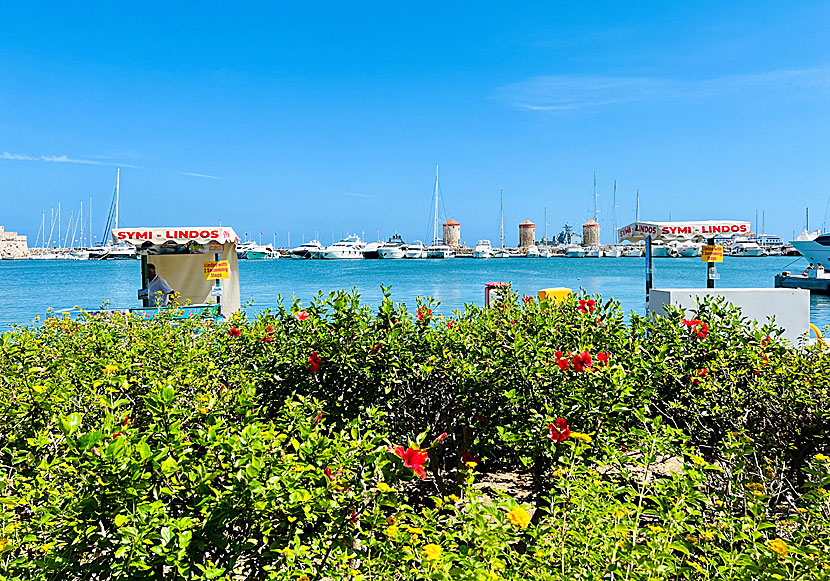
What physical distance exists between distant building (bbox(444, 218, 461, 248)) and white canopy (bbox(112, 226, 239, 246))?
13947cm

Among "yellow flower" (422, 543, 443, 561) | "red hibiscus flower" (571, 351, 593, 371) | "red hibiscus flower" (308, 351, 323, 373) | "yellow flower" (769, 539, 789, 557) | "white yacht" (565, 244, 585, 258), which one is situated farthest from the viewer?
"white yacht" (565, 244, 585, 258)

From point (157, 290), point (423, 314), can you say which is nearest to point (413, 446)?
point (423, 314)

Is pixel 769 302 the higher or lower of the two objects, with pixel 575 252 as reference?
lower

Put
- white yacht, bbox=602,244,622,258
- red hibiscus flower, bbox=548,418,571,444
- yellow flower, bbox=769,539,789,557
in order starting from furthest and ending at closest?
white yacht, bbox=602,244,622,258, red hibiscus flower, bbox=548,418,571,444, yellow flower, bbox=769,539,789,557

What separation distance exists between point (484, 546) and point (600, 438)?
1267 mm

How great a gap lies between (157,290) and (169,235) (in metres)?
1.14

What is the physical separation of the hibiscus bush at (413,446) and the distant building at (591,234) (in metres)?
151

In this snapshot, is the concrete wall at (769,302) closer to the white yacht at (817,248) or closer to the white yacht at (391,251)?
the white yacht at (817,248)

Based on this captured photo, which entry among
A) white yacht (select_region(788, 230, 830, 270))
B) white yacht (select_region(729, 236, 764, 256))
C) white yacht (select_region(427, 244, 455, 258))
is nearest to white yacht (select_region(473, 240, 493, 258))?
white yacht (select_region(427, 244, 455, 258))

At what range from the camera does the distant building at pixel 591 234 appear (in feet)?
493

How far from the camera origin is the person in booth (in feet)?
37.0

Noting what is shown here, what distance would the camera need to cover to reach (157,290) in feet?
37.9

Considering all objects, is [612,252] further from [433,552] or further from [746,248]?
[433,552]

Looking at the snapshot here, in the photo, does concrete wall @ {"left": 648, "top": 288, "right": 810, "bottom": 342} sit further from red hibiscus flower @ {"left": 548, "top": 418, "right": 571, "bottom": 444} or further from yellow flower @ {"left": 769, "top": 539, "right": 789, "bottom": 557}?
yellow flower @ {"left": 769, "top": 539, "right": 789, "bottom": 557}
